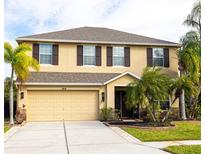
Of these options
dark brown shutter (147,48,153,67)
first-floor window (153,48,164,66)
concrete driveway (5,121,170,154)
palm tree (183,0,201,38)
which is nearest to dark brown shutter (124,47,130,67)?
dark brown shutter (147,48,153,67)

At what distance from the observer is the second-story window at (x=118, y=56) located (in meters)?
22.2

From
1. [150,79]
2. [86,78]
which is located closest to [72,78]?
[86,78]

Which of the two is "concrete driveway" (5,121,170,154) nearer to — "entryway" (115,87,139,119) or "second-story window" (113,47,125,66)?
"entryway" (115,87,139,119)

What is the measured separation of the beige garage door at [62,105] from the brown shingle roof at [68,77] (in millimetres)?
787

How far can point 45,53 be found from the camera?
2144 centimetres

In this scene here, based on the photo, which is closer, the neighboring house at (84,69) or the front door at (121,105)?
the neighboring house at (84,69)

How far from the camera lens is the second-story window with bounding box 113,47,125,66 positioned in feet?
72.9

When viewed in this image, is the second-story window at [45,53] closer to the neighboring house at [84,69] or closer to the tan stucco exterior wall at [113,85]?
the neighboring house at [84,69]

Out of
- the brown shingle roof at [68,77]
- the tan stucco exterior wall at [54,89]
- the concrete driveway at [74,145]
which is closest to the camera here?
the concrete driveway at [74,145]

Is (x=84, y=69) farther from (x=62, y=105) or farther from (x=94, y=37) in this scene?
(x=62, y=105)

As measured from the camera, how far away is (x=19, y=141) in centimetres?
1144

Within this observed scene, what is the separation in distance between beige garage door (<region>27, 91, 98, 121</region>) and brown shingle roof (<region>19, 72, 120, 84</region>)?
787 mm

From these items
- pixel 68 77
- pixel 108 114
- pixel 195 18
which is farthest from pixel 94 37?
pixel 195 18

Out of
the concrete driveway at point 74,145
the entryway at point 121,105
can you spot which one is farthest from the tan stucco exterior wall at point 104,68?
the concrete driveway at point 74,145
